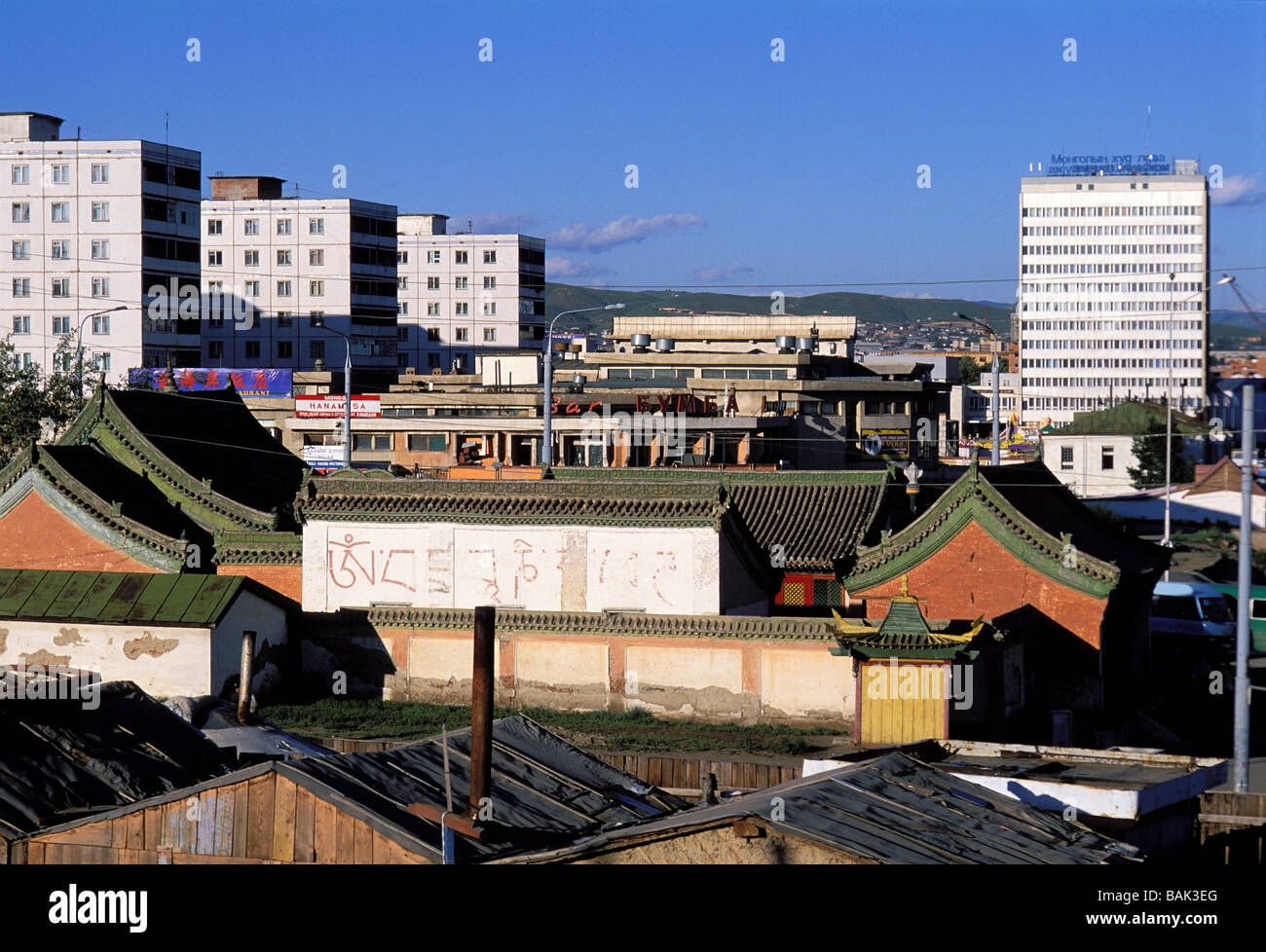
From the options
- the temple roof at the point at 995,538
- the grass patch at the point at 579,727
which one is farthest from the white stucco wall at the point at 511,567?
the temple roof at the point at 995,538

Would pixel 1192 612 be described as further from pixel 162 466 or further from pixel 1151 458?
pixel 1151 458

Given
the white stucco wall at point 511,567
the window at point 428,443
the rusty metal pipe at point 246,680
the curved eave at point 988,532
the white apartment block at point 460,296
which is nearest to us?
the rusty metal pipe at point 246,680

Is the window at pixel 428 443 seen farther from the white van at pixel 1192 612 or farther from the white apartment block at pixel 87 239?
the white van at pixel 1192 612

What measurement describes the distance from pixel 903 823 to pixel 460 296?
150733 mm

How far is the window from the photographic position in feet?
289

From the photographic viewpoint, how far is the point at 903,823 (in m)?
20.7

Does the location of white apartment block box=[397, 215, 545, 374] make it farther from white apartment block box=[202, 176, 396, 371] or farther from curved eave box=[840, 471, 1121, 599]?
curved eave box=[840, 471, 1121, 599]

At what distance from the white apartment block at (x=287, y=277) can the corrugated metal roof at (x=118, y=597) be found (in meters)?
96.4

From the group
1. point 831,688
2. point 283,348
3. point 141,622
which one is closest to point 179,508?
point 141,622

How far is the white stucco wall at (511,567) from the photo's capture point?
135ft

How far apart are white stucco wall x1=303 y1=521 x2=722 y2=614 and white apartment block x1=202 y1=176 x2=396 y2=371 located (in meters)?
96.3

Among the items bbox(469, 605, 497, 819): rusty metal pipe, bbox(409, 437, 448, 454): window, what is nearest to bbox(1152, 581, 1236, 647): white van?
bbox(409, 437, 448, 454): window

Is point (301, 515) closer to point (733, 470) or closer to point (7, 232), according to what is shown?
point (733, 470)
